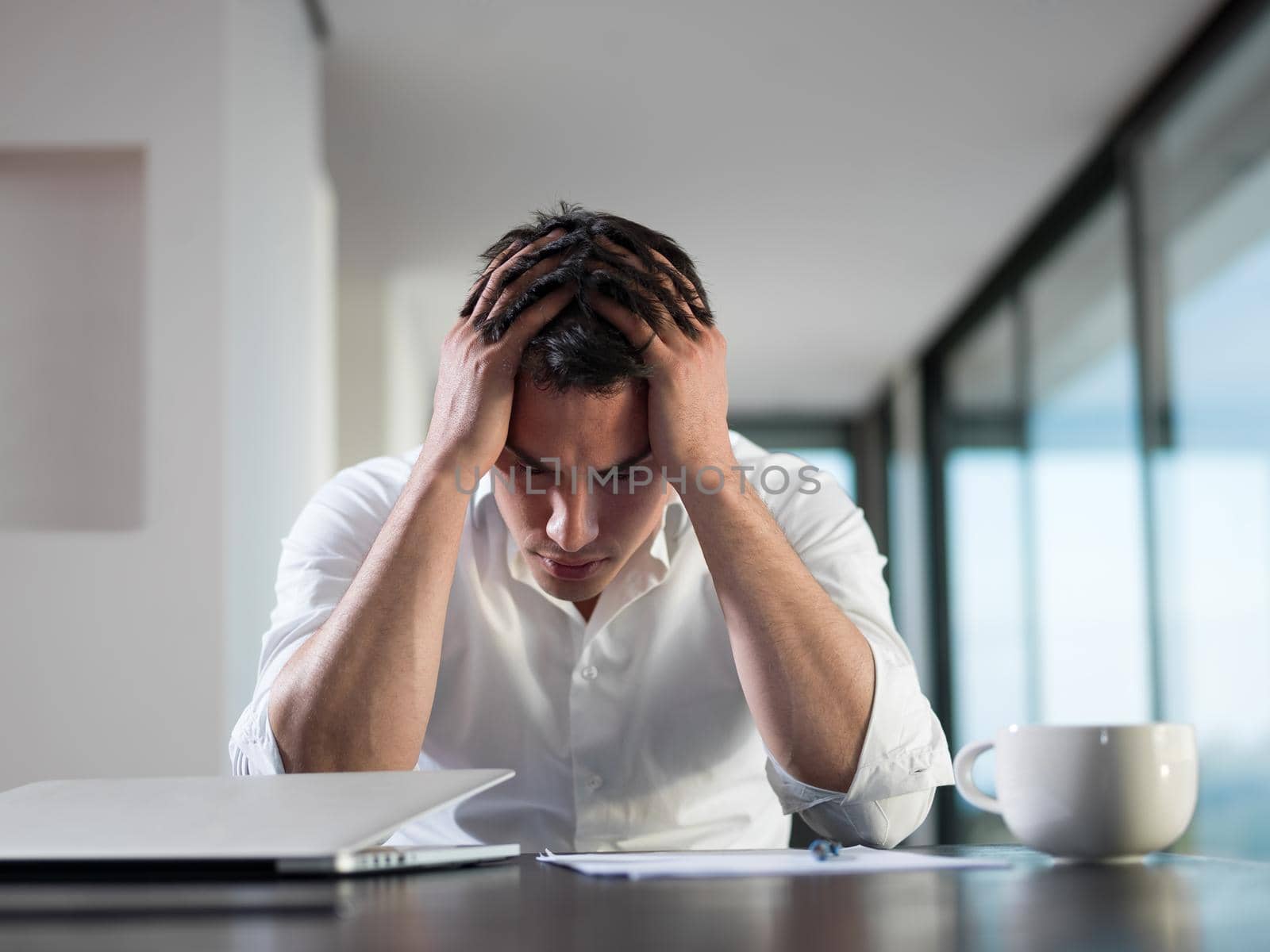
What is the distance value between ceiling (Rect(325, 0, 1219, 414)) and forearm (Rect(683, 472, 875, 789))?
7.47 ft

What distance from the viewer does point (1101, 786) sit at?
69 centimetres

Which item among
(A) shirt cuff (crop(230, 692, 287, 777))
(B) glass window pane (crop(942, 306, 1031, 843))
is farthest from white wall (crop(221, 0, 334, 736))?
(B) glass window pane (crop(942, 306, 1031, 843))

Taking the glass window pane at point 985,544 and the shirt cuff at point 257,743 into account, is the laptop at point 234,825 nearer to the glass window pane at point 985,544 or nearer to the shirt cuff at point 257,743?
the shirt cuff at point 257,743

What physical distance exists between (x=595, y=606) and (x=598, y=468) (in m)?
0.23

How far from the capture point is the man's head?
1.12 metres

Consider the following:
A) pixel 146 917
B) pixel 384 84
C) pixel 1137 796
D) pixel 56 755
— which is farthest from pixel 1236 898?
pixel 384 84

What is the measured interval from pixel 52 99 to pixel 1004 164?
118 inches

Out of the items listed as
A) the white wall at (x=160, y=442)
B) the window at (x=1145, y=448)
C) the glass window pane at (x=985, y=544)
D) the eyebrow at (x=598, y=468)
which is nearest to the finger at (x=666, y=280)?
the eyebrow at (x=598, y=468)

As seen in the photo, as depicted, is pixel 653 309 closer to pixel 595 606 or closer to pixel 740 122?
pixel 595 606

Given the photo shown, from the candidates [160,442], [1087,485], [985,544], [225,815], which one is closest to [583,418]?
[225,815]

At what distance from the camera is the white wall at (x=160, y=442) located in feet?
6.81

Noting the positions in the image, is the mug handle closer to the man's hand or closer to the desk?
the desk

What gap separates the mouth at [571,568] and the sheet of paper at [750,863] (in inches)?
15.7

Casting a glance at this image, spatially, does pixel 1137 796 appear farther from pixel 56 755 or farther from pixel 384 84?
pixel 384 84
